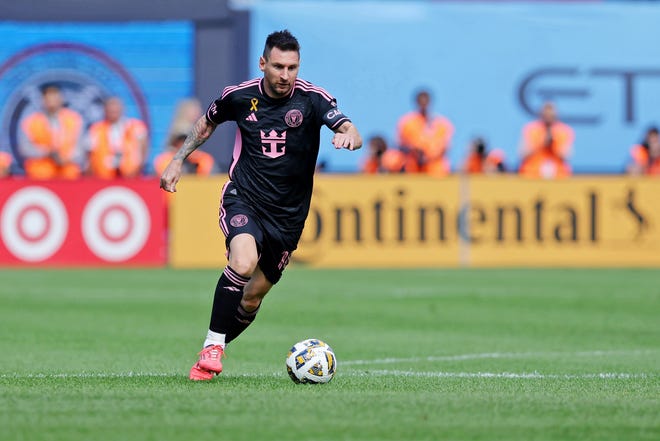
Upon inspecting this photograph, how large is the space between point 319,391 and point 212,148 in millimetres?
16837

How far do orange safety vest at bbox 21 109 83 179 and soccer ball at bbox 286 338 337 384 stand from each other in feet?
48.0

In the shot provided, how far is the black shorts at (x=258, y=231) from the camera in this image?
8.33m

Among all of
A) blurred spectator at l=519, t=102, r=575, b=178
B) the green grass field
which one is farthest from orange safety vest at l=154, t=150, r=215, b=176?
blurred spectator at l=519, t=102, r=575, b=178

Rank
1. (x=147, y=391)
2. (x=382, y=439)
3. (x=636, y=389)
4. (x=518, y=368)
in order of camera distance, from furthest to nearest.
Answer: (x=518, y=368)
(x=636, y=389)
(x=147, y=391)
(x=382, y=439)

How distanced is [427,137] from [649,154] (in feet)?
12.0

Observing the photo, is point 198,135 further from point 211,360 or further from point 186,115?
point 186,115

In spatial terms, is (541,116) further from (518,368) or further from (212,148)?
→ (518,368)

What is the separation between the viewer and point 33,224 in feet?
65.5

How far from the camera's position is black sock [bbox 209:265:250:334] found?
323 inches

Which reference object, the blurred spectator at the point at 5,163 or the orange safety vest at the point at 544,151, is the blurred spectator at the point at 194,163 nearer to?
the blurred spectator at the point at 5,163

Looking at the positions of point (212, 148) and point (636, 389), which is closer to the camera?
point (636, 389)

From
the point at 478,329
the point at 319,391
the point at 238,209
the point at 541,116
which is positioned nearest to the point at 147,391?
the point at 319,391

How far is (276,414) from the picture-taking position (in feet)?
21.1

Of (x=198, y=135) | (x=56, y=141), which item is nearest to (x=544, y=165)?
(x=56, y=141)
